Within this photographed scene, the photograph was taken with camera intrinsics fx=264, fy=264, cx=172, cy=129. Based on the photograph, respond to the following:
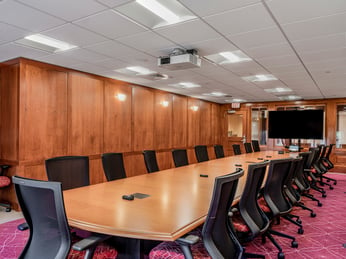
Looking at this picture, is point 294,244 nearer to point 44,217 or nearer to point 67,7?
point 44,217

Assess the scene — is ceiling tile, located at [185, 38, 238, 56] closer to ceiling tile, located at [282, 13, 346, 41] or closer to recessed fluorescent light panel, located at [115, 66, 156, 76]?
ceiling tile, located at [282, 13, 346, 41]

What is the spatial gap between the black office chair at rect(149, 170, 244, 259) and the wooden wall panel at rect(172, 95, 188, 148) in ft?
21.3

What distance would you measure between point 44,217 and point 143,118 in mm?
5649

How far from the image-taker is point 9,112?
15.6ft

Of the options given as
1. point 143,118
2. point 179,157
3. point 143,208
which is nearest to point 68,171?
point 143,208

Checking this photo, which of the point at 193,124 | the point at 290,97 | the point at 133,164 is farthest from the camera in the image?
the point at 193,124

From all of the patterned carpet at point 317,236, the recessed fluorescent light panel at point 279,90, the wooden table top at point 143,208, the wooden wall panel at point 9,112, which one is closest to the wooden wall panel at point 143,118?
the wooden wall panel at point 9,112

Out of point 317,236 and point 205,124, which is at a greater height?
point 205,124

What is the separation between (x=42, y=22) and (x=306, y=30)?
3.12 m

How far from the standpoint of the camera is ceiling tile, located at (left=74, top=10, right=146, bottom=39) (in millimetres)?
2863

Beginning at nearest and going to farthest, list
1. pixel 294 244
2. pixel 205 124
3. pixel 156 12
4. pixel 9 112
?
pixel 156 12 → pixel 294 244 → pixel 9 112 → pixel 205 124

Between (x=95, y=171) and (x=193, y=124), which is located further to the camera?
(x=193, y=124)

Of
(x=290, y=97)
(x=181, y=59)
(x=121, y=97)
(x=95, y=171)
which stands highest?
(x=290, y=97)

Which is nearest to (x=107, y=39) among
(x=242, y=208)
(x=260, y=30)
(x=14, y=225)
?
(x=260, y=30)
